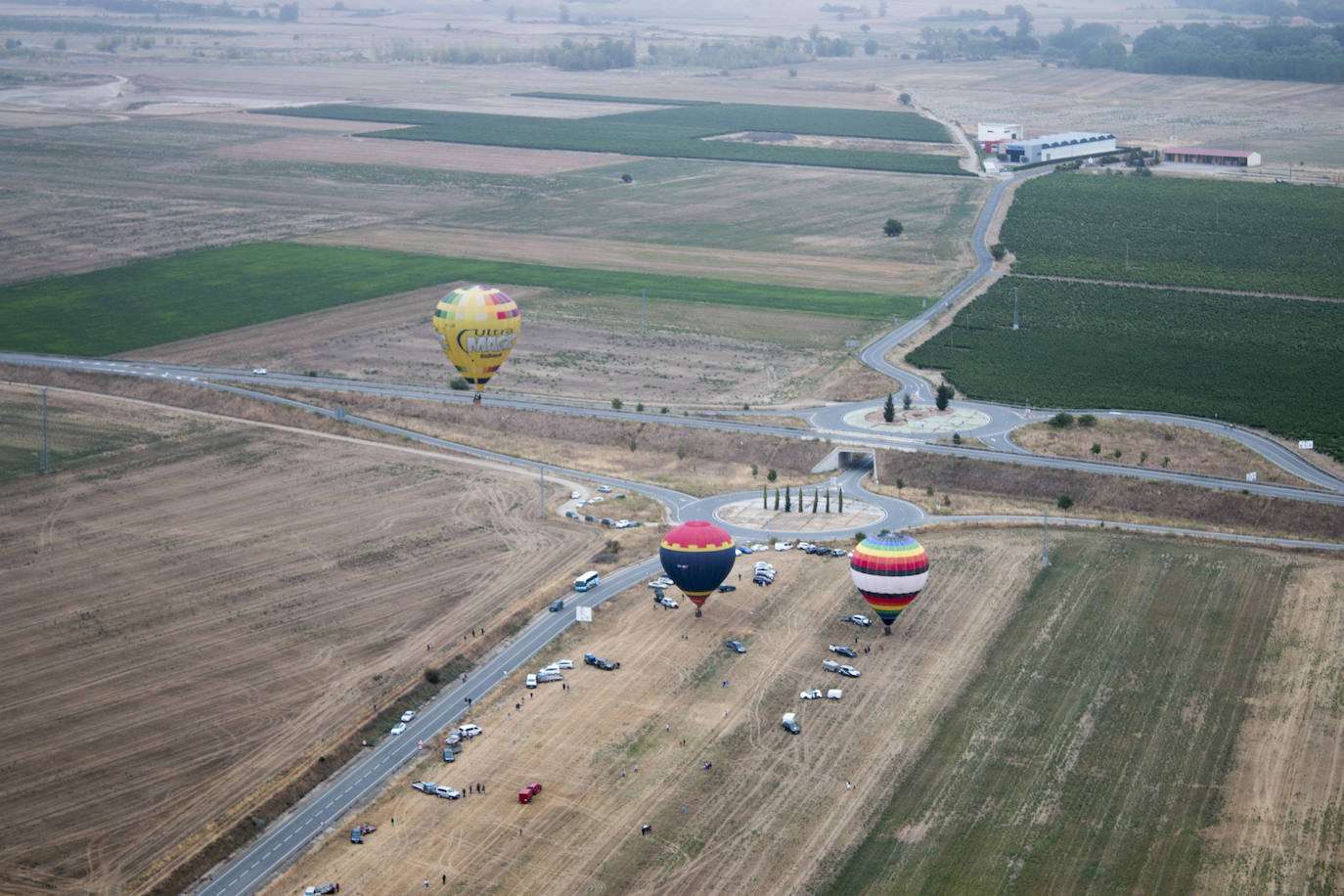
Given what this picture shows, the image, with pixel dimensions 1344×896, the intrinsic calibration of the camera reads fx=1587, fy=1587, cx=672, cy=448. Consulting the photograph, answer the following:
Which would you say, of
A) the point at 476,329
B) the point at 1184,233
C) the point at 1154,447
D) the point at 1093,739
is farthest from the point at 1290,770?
the point at 1184,233

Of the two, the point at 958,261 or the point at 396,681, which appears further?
the point at 958,261

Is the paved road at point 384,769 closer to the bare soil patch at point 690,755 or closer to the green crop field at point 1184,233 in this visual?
the bare soil patch at point 690,755

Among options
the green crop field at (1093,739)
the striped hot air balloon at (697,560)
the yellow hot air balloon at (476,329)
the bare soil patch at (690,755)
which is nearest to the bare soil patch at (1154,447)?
the green crop field at (1093,739)

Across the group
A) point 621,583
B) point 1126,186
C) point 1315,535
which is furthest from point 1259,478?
point 1126,186

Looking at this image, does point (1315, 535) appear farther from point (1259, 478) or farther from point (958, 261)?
point (958, 261)

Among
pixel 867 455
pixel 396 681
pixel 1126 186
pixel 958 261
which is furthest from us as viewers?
Result: pixel 1126 186

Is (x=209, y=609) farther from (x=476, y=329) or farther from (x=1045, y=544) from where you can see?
(x=1045, y=544)

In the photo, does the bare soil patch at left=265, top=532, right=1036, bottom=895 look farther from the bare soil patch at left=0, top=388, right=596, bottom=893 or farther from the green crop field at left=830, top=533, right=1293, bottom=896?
the bare soil patch at left=0, top=388, right=596, bottom=893
